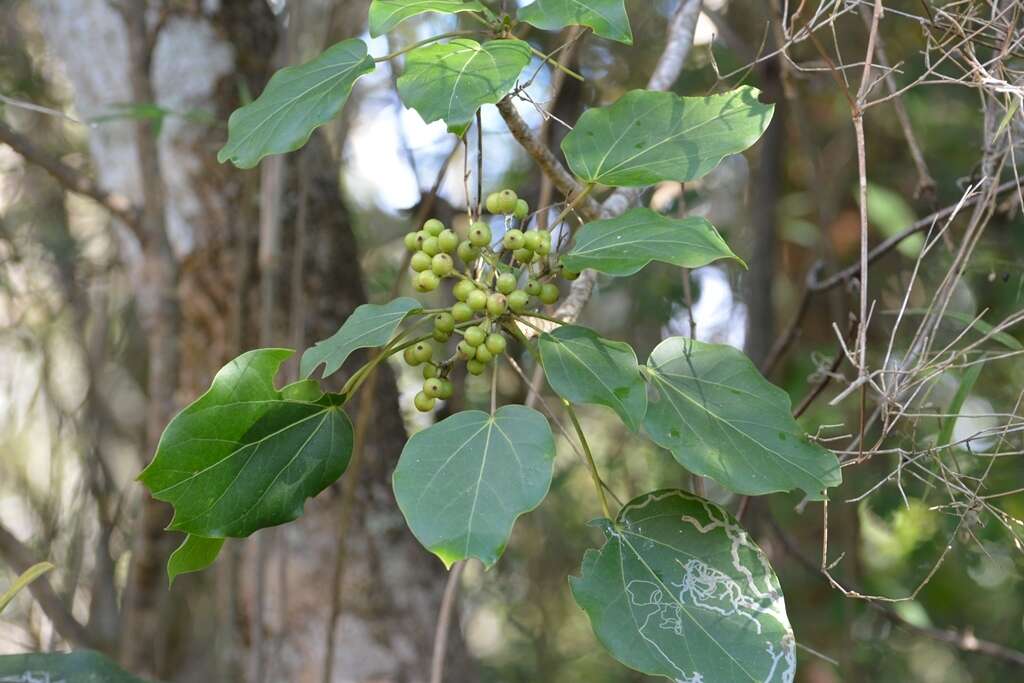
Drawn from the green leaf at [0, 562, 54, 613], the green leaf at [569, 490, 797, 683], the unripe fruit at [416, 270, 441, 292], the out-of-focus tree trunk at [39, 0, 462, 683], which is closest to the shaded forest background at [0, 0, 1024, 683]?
the out-of-focus tree trunk at [39, 0, 462, 683]

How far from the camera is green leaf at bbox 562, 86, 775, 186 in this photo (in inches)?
30.2

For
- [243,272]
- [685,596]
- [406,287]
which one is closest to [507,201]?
[685,596]

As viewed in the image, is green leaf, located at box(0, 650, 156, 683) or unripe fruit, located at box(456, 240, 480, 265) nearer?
unripe fruit, located at box(456, 240, 480, 265)

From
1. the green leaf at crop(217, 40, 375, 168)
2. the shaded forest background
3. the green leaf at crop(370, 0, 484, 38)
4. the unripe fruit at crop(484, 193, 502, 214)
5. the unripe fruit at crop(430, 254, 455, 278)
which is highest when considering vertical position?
the green leaf at crop(370, 0, 484, 38)

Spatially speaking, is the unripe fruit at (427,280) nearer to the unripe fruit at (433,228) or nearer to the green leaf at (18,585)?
the unripe fruit at (433,228)

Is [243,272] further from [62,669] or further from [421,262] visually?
[421,262]

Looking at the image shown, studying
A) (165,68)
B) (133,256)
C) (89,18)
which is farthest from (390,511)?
(89,18)

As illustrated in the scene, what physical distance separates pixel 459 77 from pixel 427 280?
156 mm

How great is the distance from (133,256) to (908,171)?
6.99 feet

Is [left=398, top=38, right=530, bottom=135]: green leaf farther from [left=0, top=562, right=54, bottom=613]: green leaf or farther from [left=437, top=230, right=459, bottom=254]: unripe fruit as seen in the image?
[left=0, top=562, right=54, bottom=613]: green leaf

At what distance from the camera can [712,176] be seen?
9.06 ft

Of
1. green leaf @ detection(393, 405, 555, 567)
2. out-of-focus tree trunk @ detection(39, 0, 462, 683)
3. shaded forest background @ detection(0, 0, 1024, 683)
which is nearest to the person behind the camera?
green leaf @ detection(393, 405, 555, 567)

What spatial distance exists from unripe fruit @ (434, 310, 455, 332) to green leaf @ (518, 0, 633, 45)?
219mm

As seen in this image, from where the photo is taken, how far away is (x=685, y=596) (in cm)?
74
